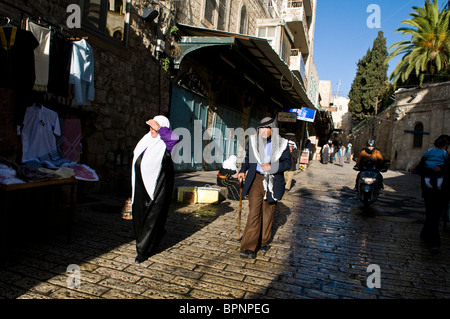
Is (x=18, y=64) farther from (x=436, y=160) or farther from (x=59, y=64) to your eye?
(x=436, y=160)

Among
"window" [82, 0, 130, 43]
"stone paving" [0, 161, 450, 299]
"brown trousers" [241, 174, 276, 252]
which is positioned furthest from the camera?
"window" [82, 0, 130, 43]

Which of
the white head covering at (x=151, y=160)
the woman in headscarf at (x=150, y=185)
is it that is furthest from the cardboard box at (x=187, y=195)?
the white head covering at (x=151, y=160)

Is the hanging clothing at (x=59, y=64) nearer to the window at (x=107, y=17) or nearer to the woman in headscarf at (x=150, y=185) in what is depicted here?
the window at (x=107, y=17)

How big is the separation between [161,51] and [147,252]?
7.09 m

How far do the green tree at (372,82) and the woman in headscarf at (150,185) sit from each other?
47.2m

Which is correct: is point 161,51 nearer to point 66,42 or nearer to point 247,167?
point 66,42

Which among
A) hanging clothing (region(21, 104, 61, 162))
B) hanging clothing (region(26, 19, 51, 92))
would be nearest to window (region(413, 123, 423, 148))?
hanging clothing (region(21, 104, 61, 162))

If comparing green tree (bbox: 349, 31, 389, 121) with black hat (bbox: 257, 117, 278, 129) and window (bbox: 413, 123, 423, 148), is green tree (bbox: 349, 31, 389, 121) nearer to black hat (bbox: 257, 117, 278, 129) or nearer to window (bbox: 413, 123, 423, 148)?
window (bbox: 413, 123, 423, 148)

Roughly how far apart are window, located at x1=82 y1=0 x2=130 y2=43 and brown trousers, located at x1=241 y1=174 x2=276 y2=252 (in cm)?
539

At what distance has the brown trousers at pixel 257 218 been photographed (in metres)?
4.00

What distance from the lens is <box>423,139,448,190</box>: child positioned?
487cm

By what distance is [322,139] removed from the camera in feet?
164

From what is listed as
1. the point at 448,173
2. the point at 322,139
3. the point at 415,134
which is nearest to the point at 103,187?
the point at 448,173

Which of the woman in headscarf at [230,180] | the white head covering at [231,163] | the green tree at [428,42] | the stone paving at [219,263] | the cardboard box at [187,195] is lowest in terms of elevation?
the stone paving at [219,263]
